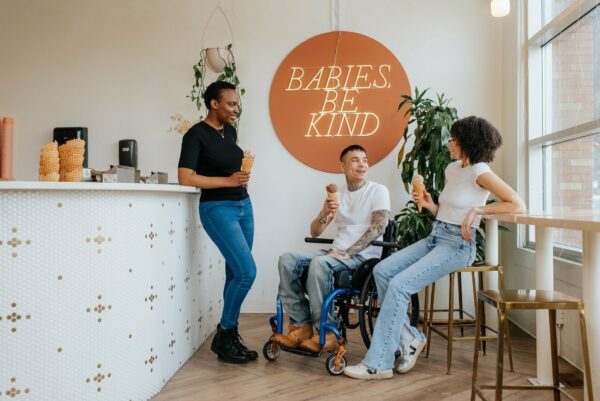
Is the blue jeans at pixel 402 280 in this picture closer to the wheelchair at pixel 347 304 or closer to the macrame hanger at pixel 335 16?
the wheelchair at pixel 347 304

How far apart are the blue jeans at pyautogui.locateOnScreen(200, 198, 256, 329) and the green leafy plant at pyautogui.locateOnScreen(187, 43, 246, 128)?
1481 millimetres

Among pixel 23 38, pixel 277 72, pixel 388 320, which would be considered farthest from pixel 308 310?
pixel 23 38

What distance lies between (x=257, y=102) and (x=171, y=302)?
2248 mm

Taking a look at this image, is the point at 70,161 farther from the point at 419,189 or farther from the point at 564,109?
the point at 564,109


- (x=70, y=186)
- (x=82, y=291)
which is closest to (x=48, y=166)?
(x=70, y=186)

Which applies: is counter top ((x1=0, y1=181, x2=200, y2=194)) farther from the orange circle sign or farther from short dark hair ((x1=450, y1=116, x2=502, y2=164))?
the orange circle sign

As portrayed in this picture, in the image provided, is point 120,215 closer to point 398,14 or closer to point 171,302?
point 171,302

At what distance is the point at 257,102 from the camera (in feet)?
15.6

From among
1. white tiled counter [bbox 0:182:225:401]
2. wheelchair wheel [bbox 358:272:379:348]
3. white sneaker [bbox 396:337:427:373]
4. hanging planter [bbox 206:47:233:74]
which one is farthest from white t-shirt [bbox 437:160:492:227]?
hanging planter [bbox 206:47:233:74]

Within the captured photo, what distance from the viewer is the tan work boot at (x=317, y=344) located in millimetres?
3107

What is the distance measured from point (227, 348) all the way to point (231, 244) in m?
0.61

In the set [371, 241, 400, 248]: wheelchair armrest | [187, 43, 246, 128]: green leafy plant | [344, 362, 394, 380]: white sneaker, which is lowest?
[344, 362, 394, 380]: white sneaker

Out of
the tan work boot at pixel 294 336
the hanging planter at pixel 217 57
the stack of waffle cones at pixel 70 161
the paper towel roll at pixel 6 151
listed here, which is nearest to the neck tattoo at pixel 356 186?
the tan work boot at pixel 294 336

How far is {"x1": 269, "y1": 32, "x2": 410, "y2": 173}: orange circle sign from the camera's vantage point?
4.66 meters
